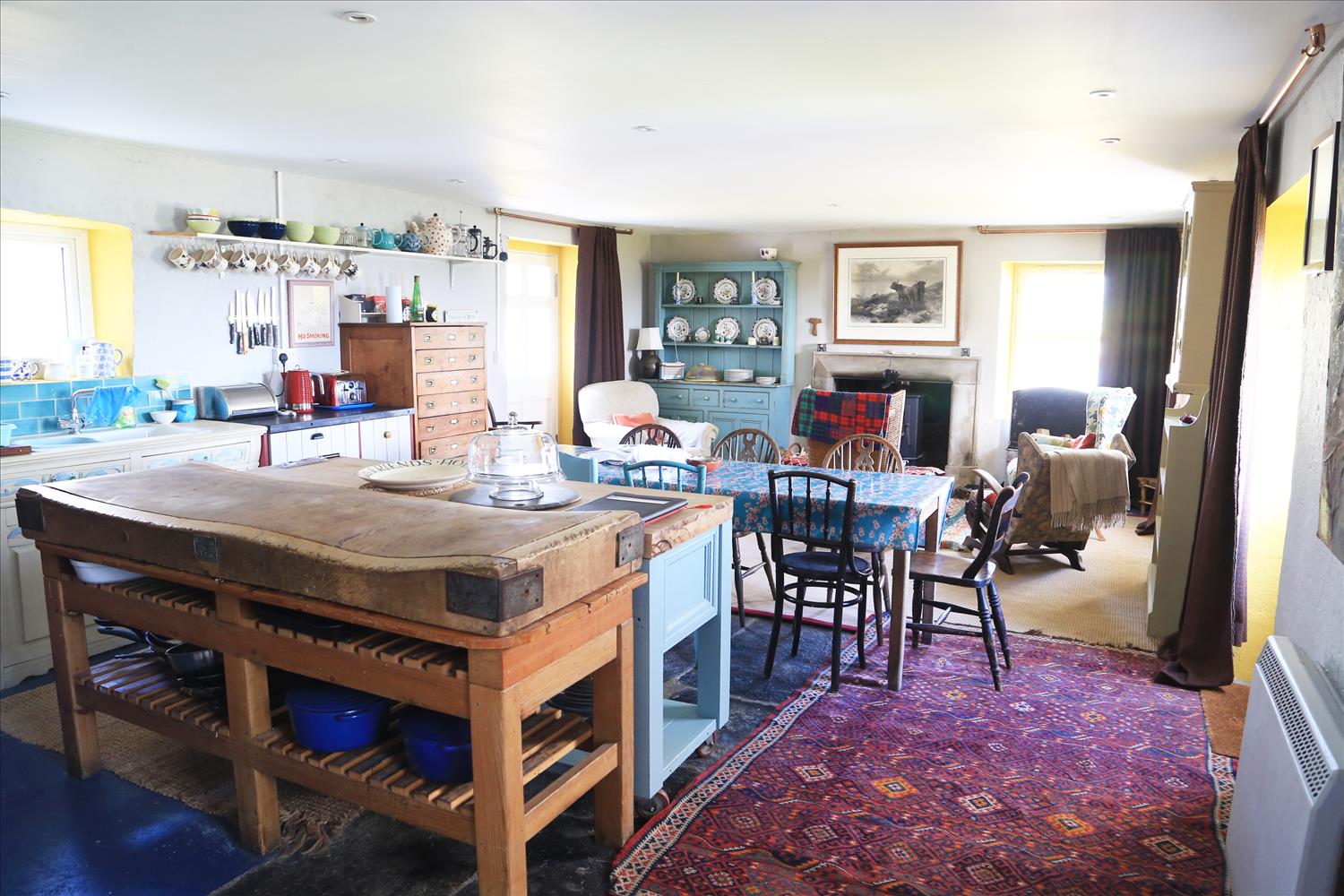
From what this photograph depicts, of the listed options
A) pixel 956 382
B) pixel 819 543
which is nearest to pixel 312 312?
pixel 819 543

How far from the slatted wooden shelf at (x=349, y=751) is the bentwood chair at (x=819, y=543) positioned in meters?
1.36

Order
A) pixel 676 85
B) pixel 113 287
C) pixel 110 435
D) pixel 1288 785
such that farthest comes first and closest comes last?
pixel 113 287
pixel 110 435
pixel 676 85
pixel 1288 785

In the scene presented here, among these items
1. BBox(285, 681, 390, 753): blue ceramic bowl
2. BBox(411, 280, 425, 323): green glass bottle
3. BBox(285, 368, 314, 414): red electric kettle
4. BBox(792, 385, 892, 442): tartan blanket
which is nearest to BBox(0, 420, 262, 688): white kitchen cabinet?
BBox(285, 368, 314, 414): red electric kettle

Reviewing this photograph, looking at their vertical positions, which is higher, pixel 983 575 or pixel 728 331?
pixel 728 331

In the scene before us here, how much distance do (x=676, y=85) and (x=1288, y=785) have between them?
2.65 m

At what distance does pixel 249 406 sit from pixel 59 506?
2.36m

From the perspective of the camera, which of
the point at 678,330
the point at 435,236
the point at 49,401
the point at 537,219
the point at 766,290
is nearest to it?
the point at 49,401

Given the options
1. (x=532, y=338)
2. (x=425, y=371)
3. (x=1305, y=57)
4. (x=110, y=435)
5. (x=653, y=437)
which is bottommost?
(x=653, y=437)

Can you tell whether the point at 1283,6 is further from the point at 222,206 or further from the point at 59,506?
the point at 222,206

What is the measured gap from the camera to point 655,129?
3.87m

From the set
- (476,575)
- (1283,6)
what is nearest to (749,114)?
(1283,6)

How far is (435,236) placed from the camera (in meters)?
6.04

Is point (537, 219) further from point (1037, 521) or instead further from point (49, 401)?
point (1037, 521)

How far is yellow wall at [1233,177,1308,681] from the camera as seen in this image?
12.3 ft
